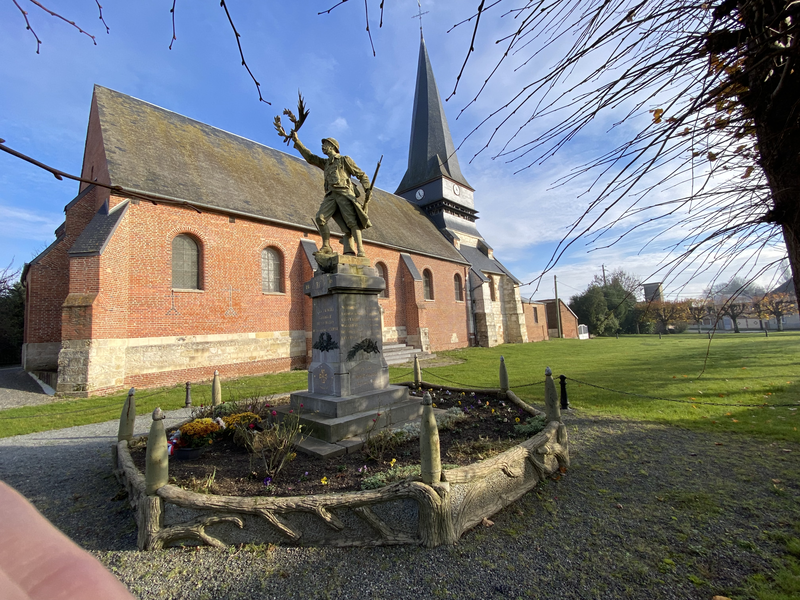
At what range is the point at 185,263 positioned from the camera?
12930mm

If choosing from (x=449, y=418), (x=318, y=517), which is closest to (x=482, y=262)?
(x=449, y=418)

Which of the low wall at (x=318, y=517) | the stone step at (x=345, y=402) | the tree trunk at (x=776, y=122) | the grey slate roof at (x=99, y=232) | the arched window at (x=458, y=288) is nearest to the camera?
the tree trunk at (x=776, y=122)

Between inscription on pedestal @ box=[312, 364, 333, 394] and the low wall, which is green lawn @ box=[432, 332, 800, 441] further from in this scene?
inscription on pedestal @ box=[312, 364, 333, 394]

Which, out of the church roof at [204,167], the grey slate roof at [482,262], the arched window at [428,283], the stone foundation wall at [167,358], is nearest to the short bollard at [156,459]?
the stone foundation wall at [167,358]

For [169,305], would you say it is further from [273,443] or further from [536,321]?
[536,321]

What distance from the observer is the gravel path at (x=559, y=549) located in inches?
111

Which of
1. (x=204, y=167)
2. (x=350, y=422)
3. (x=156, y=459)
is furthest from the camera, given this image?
(x=204, y=167)

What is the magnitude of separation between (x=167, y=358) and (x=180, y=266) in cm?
317

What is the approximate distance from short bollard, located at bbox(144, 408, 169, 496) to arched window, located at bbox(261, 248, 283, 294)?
11.6m

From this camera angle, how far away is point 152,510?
11.4ft

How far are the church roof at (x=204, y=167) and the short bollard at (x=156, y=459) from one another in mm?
10328

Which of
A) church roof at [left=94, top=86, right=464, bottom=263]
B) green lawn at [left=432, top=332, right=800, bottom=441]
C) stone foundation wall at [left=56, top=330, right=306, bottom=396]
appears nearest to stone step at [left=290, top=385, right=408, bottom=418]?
green lawn at [left=432, top=332, right=800, bottom=441]

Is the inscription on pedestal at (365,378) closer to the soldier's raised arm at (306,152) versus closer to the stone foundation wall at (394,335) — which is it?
the soldier's raised arm at (306,152)

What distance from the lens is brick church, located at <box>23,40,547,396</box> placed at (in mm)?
10859
